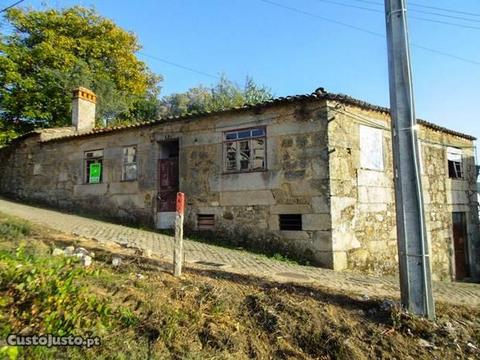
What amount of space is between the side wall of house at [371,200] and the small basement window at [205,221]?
3.74 metres

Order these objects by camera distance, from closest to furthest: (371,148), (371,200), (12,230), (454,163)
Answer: (12,230) < (371,200) < (371,148) < (454,163)

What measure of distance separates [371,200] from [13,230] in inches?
342

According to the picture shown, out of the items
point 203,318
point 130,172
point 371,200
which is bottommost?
point 203,318

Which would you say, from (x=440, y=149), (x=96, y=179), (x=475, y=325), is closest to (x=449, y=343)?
(x=475, y=325)

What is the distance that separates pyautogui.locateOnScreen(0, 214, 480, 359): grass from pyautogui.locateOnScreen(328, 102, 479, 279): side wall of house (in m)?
3.56

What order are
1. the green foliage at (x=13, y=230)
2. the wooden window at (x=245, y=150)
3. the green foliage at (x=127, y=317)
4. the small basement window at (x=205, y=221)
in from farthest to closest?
1. the small basement window at (x=205, y=221)
2. the wooden window at (x=245, y=150)
3. the green foliage at (x=13, y=230)
4. the green foliage at (x=127, y=317)

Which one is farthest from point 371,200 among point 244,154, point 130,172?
point 130,172

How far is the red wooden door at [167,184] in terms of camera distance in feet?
40.4

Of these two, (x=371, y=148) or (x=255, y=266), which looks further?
(x=371, y=148)

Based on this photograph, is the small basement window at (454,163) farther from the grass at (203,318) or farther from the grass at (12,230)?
the grass at (12,230)

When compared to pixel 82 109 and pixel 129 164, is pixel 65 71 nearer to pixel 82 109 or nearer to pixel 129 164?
pixel 82 109

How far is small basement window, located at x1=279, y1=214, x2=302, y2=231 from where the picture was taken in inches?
381

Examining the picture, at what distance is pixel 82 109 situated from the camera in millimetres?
17062

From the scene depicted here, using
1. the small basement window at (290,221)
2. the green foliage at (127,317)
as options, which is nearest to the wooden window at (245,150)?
the small basement window at (290,221)
